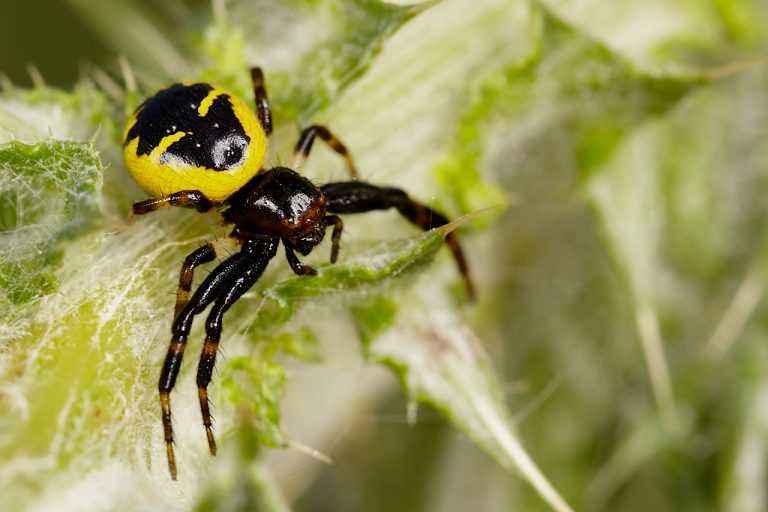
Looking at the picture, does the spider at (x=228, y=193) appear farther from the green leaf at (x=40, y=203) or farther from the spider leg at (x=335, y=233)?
the green leaf at (x=40, y=203)

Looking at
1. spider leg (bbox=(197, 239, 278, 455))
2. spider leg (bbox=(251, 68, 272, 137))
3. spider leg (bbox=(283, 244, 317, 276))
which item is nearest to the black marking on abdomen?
spider leg (bbox=(251, 68, 272, 137))

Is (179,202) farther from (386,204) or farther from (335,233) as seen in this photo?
(386,204)

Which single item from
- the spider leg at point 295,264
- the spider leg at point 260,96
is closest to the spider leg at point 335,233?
the spider leg at point 295,264

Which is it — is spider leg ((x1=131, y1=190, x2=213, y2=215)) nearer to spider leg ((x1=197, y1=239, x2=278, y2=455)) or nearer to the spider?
the spider

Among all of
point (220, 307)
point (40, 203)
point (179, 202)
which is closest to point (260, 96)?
point (179, 202)

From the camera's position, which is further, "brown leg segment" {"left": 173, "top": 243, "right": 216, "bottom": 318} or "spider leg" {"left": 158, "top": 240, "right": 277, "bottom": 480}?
"brown leg segment" {"left": 173, "top": 243, "right": 216, "bottom": 318}
